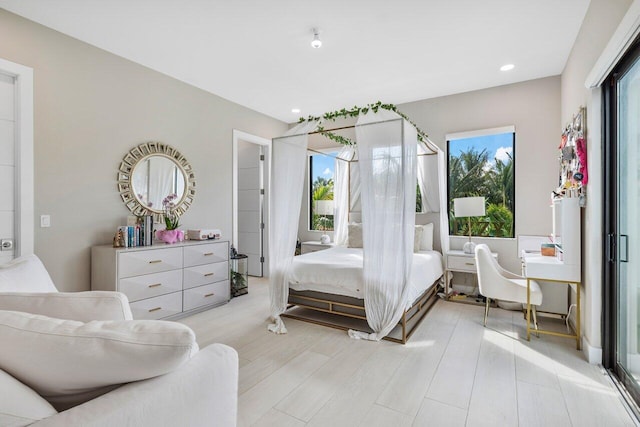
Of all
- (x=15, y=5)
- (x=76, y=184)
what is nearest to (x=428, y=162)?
(x=76, y=184)

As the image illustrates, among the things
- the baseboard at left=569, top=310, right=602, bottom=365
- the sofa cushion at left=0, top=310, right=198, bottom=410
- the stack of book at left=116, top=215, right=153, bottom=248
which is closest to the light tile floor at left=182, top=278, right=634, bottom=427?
the baseboard at left=569, top=310, right=602, bottom=365

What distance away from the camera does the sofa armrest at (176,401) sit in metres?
0.76

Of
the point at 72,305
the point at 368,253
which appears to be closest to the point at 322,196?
the point at 368,253

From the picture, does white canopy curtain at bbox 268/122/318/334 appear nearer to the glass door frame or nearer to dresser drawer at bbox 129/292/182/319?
dresser drawer at bbox 129/292/182/319

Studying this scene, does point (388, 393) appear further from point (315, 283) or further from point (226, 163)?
point (226, 163)

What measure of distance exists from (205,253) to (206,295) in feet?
1.73

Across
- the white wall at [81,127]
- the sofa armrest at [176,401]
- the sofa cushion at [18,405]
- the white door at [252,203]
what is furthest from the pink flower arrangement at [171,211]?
the sofa cushion at [18,405]

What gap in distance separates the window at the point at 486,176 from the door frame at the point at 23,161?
4.88 m

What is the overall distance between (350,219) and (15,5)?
14.8 ft

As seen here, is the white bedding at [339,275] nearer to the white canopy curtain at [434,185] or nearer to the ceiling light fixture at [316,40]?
the white canopy curtain at [434,185]

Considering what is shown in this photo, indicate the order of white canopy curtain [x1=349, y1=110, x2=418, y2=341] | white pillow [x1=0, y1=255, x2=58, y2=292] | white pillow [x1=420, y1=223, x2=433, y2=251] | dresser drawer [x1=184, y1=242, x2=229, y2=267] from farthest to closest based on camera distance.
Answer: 1. white pillow [x1=420, y1=223, x2=433, y2=251]
2. dresser drawer [x1=184, y1=242, x2=229, y2=267]
3. white canopy curtain [x1=349, y1=110, x2=418, y2=341]
4. white pillow [x1=0, y1=255, x2=58, y2=292]

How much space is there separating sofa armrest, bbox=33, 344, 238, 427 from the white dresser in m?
2.51

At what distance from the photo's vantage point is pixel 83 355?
0.82 meters

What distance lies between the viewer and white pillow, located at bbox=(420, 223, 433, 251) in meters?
4.50
